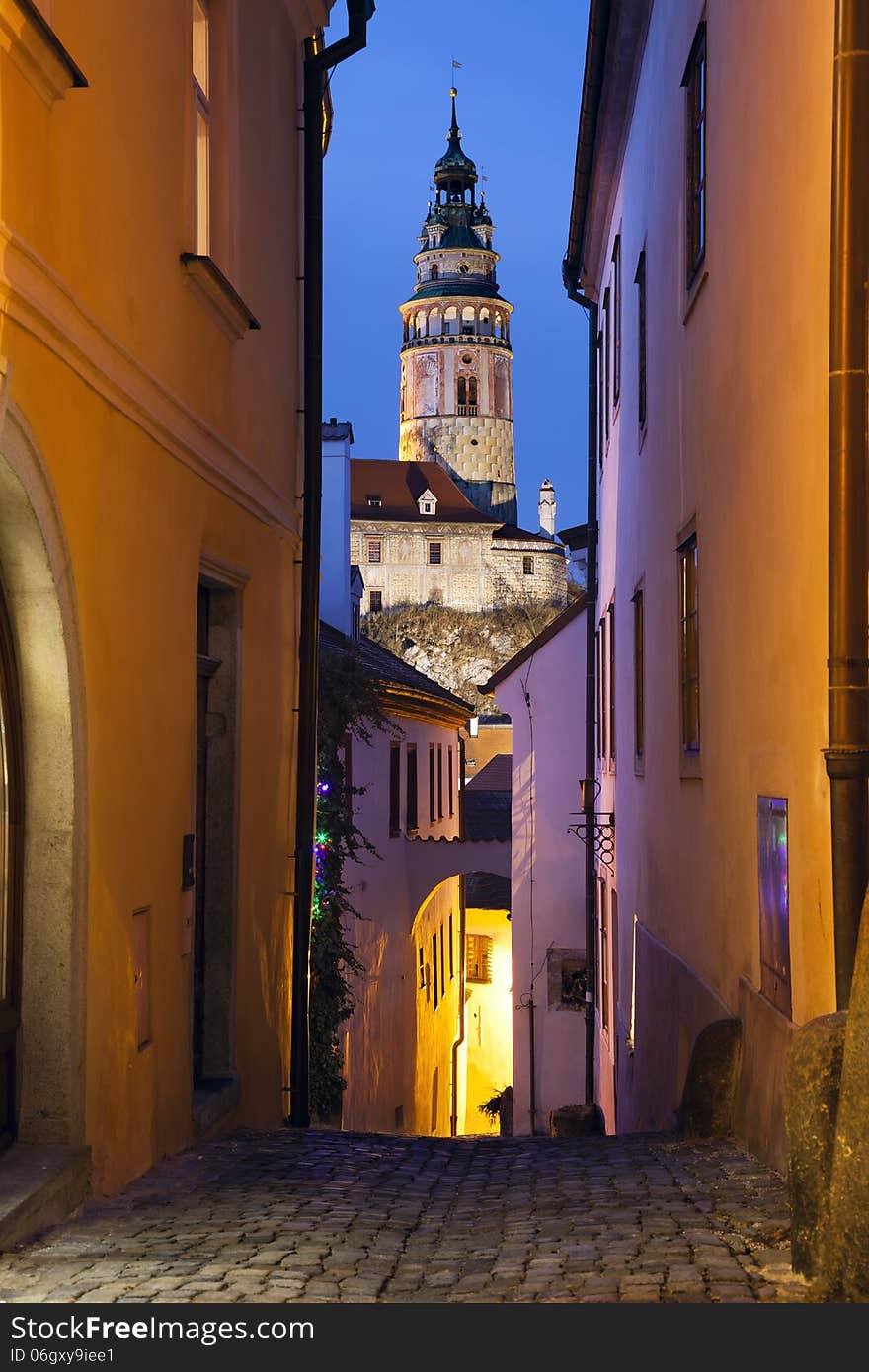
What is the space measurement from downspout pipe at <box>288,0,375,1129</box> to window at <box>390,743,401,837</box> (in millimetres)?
11403

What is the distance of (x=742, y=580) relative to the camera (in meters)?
7.86

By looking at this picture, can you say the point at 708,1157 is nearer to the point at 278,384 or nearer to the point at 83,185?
the point at 83,185

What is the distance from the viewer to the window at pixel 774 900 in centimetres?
680

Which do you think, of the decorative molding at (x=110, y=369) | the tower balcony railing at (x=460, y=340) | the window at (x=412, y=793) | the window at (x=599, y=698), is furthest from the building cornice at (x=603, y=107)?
the tower balcony railing at (x=460, y=340)

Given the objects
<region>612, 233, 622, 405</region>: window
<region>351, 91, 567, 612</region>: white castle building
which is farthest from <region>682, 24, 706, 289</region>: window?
<region>351, 91, 567, 612</region>: white castle building

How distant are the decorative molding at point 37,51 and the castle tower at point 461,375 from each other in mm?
106828

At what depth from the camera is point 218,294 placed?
8469mm

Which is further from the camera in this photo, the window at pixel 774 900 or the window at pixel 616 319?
the window at pixel 616 319

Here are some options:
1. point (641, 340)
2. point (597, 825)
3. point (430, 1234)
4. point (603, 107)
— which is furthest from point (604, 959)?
point (430, 1234)

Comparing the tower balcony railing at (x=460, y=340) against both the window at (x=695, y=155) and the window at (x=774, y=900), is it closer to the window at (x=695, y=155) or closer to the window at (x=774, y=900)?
the window at (x=695, y=155)

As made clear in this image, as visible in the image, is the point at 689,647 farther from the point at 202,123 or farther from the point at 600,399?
the point at 600,399

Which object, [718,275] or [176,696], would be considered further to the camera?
[718,275]
